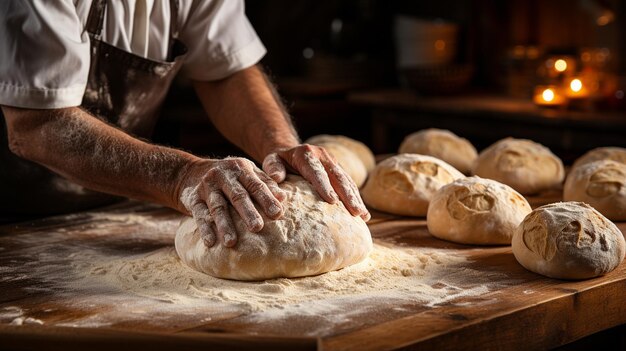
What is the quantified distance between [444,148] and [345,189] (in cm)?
95

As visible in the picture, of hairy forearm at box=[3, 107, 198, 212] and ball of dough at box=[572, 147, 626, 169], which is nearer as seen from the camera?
hairy forearm at box=[3, 107, 198, 212]

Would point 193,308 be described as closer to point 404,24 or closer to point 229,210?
point 229,210

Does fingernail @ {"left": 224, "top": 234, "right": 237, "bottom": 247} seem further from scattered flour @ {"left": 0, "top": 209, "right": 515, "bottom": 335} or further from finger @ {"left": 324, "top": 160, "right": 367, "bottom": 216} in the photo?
finger @ {"left": 324, "top": 160, "right": 367, "bottom": 216}

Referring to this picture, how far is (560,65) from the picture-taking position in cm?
439

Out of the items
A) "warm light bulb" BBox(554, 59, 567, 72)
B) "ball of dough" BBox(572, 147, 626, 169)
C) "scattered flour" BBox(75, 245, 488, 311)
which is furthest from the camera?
"warm light bulb" BBox(554, 59, 567, 72)

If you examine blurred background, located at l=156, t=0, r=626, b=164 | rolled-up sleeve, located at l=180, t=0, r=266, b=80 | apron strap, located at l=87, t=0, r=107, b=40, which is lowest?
blurred background, located at l=156, t=0, r=626, b=164

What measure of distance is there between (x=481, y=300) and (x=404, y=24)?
3685mm

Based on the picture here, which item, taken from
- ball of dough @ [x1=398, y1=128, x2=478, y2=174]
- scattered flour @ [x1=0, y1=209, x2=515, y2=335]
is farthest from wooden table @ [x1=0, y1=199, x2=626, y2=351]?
ball of dough @ [x1=398, y1=128, x2=478, y2=174]

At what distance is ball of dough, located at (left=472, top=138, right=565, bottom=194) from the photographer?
2621 mm

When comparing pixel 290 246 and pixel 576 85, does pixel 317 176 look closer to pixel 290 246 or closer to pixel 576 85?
pixel 290 246

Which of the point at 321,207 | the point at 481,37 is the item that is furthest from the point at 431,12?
the point at 321,207

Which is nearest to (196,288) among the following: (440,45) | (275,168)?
(275,168)

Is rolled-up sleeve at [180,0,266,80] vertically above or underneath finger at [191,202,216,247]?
above

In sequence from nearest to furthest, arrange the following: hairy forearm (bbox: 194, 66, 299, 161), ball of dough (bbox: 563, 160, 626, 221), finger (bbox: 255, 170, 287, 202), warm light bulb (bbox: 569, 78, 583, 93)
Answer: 1. finger (bbox: 255, 170, 287, 202)
2. ball of dough (bbox: 563, 160, 626, 221)
3. hairy forearm (bbox: 194, 66, 299, 161)
4. warm light bulb (bbox: 569, 78, 583, 93)
